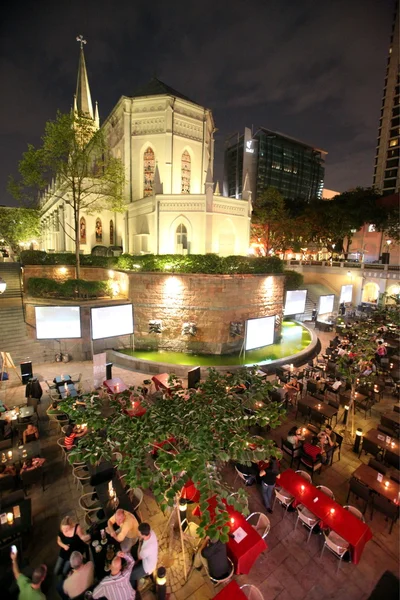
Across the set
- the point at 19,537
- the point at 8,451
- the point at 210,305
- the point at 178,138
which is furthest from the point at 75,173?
the point at 19,537

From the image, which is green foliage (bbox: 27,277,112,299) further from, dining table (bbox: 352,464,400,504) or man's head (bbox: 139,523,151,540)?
dining table (bbox: 352,464,400,504)

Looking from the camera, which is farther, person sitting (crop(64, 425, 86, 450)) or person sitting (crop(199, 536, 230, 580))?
person sitting (crop(64, 425, 86, 450))

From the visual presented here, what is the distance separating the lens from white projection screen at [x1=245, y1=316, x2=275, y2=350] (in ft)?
51.5

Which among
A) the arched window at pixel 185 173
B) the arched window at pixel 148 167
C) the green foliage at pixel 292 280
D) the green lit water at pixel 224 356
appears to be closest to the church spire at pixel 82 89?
the arched window at pixel 148 167

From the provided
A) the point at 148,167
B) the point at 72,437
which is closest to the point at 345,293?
the point at 148,167

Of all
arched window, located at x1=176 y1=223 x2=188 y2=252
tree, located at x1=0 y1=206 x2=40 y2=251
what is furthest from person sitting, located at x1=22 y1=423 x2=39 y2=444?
tree, located at x1=0 y1=206 x2=40 y2=251

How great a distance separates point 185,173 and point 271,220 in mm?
14083

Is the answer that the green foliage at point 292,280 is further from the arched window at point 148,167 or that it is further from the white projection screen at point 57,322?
the white projection screen at point 57,322

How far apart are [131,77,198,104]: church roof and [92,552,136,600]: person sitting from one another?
32.0 metres

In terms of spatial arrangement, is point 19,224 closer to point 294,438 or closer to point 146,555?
point 294,438

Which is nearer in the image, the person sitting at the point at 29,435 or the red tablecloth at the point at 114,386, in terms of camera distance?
the person sitting at the point at 29,435

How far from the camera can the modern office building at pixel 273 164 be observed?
284ft

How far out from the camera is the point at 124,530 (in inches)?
198

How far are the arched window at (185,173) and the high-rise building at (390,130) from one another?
49.5 meters
